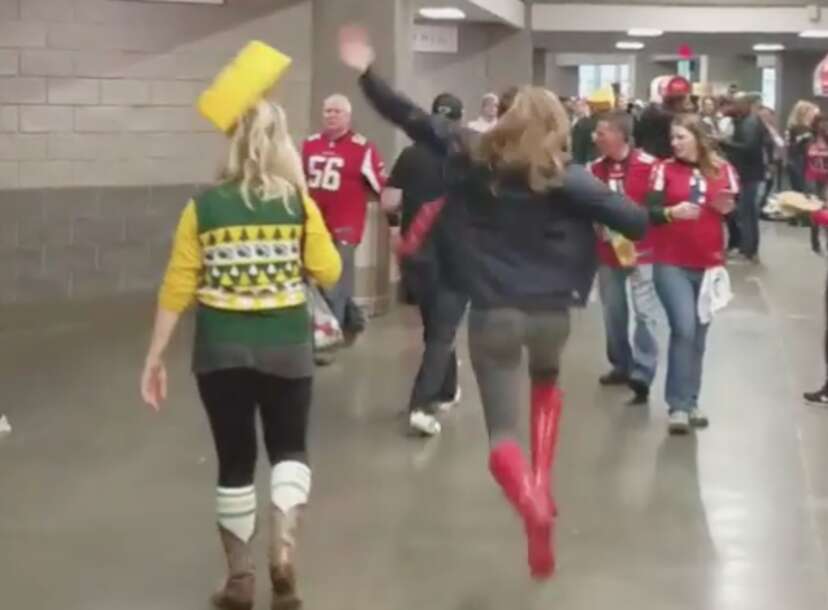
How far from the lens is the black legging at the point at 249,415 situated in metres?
4.67

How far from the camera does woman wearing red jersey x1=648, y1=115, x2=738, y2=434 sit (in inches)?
294

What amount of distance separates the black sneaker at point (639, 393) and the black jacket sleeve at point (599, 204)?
3.51 metres

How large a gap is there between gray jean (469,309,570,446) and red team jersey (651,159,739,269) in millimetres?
2526

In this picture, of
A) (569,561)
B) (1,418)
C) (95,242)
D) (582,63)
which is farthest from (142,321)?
(582,63)

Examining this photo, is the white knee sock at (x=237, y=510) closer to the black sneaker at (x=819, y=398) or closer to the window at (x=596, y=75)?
the black sneaker at (x=819, y=398)

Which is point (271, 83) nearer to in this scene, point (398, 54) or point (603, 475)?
point (603, 475)

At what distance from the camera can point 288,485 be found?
472 centimetres

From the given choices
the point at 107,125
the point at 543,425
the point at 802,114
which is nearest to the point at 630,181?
the point at 543,425

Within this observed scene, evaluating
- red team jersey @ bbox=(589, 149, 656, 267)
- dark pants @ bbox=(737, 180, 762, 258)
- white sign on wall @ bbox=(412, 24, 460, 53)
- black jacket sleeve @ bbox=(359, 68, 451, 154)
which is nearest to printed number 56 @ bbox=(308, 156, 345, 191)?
red team jersey @ bbox=(589, 149, 656, 267)

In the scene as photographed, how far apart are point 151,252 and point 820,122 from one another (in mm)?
8837

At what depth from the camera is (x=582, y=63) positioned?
3409cm

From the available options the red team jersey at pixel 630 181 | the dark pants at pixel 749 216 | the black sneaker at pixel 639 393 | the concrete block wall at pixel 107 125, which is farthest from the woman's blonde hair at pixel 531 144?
the dark pants at pixel 749 216

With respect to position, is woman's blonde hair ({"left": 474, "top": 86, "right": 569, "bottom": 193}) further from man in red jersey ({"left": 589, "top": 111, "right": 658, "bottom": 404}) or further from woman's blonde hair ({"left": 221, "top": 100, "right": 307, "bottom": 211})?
man in red jersey ({"left": 589, "top": 111, "right": 658, "bottom": 404})

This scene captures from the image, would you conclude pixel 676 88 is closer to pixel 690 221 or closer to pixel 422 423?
pixel 690 221
